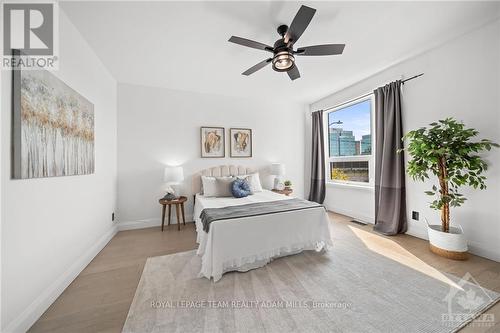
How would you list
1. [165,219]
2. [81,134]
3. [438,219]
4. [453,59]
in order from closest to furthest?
[81,134]
[453,59]
[438,219]
[165,219]

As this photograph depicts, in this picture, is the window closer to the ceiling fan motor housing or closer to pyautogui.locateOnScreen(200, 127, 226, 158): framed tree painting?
the ceiling fan motor housing

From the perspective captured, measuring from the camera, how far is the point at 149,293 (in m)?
1.75

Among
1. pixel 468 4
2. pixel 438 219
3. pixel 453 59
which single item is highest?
pixel 468 4

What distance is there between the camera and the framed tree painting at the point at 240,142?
4.27 meters

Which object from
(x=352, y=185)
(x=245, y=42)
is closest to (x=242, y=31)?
(x=245, y=42)

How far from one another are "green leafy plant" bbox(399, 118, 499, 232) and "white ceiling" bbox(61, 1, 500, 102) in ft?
3.83

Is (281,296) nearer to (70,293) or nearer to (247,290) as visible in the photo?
(247,290)

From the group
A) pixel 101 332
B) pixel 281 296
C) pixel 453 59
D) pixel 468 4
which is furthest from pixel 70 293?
pixel 453 59

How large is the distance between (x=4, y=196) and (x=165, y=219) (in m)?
2.65

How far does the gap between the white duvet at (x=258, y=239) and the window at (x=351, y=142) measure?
6.78ft

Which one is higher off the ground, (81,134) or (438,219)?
(81,134)

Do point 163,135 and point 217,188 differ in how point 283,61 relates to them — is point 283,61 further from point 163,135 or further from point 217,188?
point 163,135

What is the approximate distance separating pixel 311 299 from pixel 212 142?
331 cm

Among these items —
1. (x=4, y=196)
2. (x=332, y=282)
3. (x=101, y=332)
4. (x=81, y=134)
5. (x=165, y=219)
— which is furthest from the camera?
(x=165, y=219)
